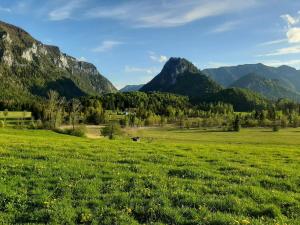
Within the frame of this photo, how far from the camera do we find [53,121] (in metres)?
154

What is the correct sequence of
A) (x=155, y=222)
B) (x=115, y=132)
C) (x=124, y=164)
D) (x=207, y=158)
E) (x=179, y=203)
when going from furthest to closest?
1. (x=115, y=132)
2. (x=207, y=158)
3. (x=124, y=164)
4. (x=179, y=203)
5. (x=155, y=222)

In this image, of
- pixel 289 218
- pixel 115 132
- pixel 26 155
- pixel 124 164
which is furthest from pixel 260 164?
pixel 115 132

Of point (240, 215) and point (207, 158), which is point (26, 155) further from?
point (240, 215)

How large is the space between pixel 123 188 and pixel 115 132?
128m

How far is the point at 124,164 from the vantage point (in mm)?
23891

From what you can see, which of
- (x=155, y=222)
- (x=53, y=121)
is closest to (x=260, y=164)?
(x=155, y=222)

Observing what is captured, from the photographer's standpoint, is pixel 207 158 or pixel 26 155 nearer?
pixel 26 155

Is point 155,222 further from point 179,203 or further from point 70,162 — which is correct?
point 70,162

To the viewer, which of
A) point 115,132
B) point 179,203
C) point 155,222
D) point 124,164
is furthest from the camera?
point 115,132

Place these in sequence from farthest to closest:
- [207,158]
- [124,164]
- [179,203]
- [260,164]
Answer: [207,158] < [260,164] < [124,164] < [179,203]

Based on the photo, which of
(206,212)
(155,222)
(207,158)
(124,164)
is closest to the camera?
(155,222)

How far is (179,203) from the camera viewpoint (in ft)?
52.2

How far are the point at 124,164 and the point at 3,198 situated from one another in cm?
909

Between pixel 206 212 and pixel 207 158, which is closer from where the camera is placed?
pixel 206 212
